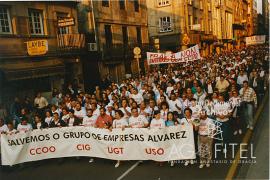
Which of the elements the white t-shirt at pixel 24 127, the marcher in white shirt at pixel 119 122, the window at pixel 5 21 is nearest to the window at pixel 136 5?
the window at pixel 5 21

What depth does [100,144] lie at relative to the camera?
810 centimetres

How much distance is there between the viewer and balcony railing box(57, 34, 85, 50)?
653 inches

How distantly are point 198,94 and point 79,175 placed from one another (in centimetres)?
437

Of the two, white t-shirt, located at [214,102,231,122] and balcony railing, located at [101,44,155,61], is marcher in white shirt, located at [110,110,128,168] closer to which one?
white t-shirt, located at [214,102,231,122]

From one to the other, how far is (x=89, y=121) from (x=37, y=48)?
589cm

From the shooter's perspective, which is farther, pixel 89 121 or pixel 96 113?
pixel 96 113

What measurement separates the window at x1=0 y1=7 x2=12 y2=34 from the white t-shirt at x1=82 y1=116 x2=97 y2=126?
6912 millimetres

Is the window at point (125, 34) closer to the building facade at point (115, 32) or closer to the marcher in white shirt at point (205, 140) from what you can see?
the building facade at point (115, 32)

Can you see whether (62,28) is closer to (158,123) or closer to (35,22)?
(35,22)

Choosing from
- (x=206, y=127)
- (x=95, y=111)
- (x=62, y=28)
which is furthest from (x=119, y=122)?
(x=62, y=28)

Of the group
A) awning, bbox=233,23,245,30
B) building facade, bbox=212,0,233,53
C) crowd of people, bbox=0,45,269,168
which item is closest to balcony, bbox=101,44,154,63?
crowd of people, bbox=0,45,269,168

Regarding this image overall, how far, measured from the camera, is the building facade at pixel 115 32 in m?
19.1

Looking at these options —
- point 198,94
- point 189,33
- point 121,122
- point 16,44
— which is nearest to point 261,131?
point 198,94

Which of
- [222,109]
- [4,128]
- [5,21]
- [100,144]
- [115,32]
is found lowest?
[100,144]
